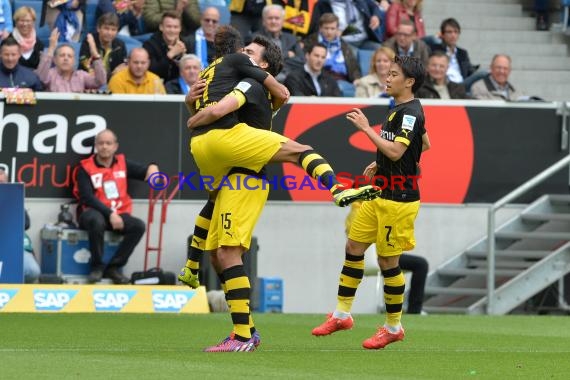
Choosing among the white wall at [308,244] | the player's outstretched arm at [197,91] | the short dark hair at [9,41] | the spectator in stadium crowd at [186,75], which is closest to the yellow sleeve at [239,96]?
the player's outstretched arm at [197,91]

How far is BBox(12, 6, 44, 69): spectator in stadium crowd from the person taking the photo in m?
18.2

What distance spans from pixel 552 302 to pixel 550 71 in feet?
15.6

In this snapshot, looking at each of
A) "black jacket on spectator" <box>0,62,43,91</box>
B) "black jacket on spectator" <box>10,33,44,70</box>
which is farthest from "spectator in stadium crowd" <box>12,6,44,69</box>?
"black jacket on spectator" <box>0,62,43,91</box>

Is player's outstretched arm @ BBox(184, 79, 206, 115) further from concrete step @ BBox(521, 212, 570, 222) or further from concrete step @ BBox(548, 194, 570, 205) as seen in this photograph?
concrete step @ BBox(548, 194, 570, 205)

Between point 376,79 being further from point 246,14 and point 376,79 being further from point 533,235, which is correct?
point 533,235

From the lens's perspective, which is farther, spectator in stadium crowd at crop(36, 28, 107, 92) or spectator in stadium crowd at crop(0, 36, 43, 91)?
spectator in stadium crowd at crop(36, 28, 107, 92)

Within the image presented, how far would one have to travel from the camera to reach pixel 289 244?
1831 cm

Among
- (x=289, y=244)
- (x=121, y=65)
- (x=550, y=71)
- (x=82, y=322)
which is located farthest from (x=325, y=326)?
(x=550, y=71)

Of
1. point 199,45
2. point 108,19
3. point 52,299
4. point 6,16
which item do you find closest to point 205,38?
point 199,45

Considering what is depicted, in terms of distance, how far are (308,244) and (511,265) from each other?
2762mm

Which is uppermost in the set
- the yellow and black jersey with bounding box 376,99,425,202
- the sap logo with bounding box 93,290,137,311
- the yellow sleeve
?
the yellow sleeve

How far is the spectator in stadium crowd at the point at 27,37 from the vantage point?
1817 cm

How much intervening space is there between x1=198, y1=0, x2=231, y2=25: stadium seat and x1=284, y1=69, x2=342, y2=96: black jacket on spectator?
1.52 metres

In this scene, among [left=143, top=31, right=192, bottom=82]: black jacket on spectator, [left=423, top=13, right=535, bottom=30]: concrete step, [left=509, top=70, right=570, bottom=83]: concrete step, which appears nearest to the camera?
[left=143, top=31, right=192, bottom=82]: black jacket on spectator
